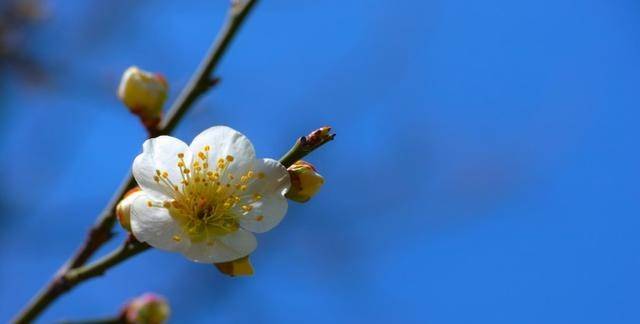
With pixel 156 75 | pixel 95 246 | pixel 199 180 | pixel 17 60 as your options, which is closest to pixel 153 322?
pixel 95 246

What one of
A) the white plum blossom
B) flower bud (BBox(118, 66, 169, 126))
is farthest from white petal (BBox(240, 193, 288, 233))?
flower bud (BBox(118, 66, 169, 126))

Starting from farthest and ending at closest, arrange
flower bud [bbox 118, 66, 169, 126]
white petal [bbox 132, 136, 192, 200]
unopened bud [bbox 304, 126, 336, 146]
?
1. flower bud [bbox 118, 66, 169, 126]
2. white petal [bbox 132, 136, 192, 200]
3. unopened bud [bbox 304, 126, 336, 146]

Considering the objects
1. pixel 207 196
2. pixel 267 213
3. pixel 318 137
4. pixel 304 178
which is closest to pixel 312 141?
pixel 318 137

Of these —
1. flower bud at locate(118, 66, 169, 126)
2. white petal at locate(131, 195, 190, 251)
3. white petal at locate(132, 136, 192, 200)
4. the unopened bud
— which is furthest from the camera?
flower bud at locate(118, 66, 169, 126)

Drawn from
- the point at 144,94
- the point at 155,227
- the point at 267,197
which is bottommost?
the point at 155,227

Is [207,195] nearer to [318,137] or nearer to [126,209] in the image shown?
[126,209]

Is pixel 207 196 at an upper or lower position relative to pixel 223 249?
upper

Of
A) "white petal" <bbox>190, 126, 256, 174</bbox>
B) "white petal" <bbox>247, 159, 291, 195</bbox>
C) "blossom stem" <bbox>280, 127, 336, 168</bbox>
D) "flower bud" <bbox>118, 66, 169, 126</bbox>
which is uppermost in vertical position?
"flower bud" <bbox>118, 66, 169, 126</bbox>

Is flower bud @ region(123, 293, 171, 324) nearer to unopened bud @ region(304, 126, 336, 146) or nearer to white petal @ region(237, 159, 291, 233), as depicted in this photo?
white petal @ region(237, 159, 291, 233)
